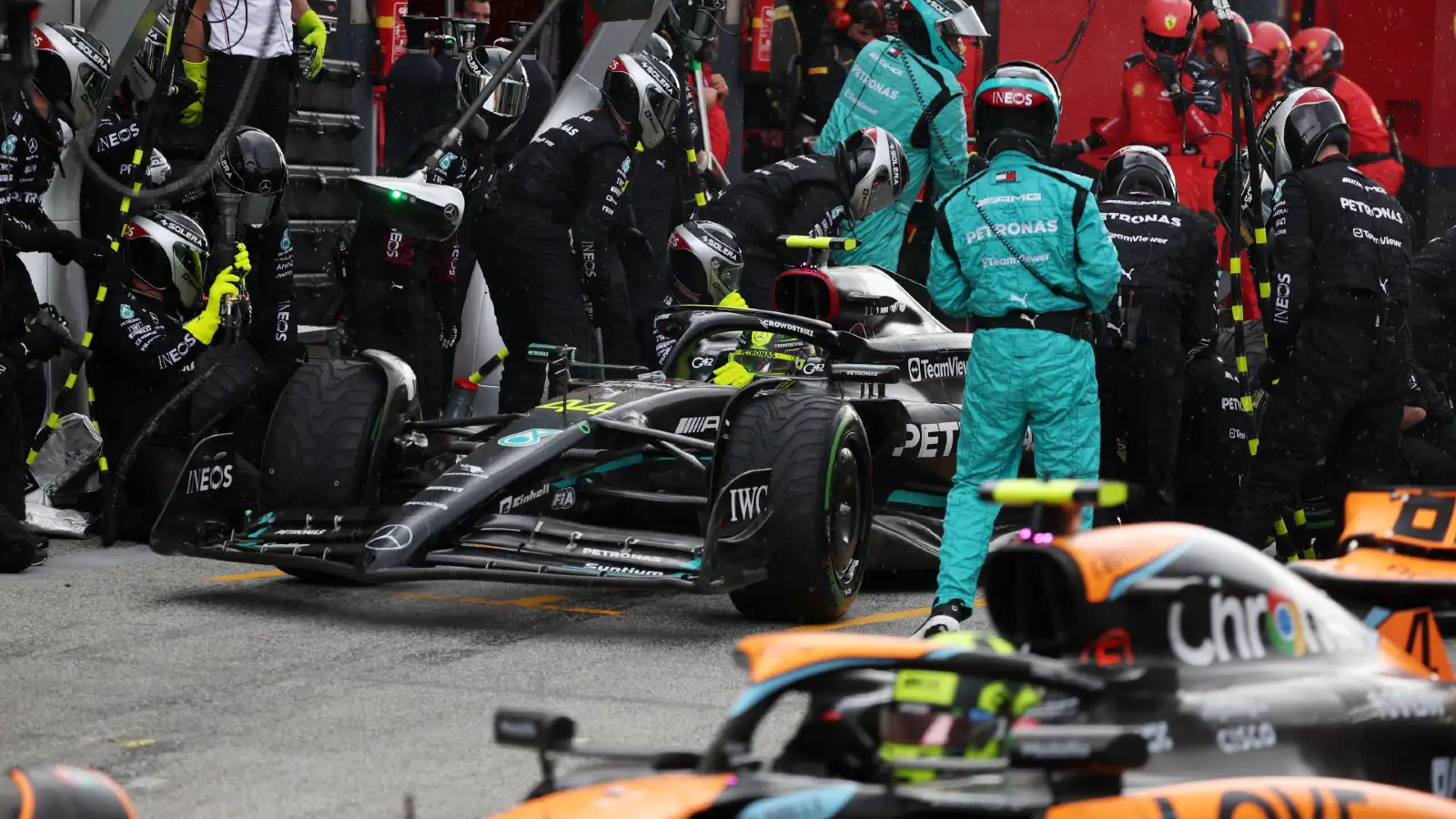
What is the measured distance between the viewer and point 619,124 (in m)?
11.6

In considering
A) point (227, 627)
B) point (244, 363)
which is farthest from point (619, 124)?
point (227, 627)

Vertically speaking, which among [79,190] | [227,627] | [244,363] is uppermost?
[79,190]

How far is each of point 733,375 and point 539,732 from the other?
218 inches

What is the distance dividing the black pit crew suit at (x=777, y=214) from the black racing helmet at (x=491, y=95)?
1657 millimetres

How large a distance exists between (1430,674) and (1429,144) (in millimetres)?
14560

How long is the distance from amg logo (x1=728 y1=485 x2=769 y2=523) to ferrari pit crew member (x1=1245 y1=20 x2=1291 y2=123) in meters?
9.53

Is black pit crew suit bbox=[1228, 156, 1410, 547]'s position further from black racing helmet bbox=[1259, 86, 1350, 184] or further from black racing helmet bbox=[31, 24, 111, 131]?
black racing helmet bbox=[31, 24, 111, 131]

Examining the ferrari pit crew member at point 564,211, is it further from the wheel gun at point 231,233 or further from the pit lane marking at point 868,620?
the pit lane marking at point 868,620

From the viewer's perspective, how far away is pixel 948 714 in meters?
3.98

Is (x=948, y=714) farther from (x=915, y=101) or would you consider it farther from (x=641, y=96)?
(x=915, y=101)

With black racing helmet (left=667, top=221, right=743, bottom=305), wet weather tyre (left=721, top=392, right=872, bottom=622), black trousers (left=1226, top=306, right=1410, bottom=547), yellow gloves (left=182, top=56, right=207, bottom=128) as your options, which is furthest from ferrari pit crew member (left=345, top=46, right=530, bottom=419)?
black trousers (left=1226, top=306, right=1410, bottom=547)

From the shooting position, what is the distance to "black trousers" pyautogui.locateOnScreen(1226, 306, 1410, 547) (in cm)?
858

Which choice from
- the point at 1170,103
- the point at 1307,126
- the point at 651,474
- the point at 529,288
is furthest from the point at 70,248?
the point at 1170,103

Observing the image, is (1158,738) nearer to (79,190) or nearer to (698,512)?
(698,512)
